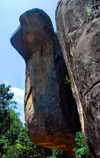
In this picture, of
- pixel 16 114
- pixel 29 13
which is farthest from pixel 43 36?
pixel 16 114

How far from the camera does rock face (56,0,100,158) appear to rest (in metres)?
2.21

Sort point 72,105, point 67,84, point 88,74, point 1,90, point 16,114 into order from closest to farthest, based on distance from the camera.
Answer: point 88,74
point 72,105
point 67,84
point 1,90
point 16,114

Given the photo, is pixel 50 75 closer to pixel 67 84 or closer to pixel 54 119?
pixel 67 84

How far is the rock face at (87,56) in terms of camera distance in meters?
2.21

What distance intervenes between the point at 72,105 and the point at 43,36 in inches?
173

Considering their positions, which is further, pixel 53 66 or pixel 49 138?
pixel 53 66

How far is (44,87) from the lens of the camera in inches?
273

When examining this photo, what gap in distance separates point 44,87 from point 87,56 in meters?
4.69

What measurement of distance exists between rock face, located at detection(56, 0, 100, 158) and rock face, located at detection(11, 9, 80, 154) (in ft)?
10.4

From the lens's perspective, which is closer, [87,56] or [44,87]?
[87,56]

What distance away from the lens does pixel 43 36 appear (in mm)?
8109

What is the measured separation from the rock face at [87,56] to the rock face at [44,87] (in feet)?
10.4

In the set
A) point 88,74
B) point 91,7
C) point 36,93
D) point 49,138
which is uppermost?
point 91,7

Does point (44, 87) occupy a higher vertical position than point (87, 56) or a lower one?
higher
